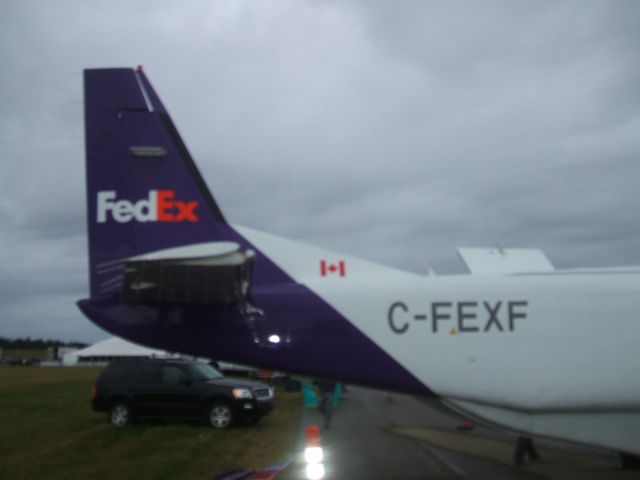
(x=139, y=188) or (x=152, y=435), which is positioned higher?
(x=139, y=188)

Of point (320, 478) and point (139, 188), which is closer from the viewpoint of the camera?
point (139, 188)

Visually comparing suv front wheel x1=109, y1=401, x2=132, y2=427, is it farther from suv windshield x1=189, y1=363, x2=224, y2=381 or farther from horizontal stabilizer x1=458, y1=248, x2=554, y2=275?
horizontal stabilizer x1=458, y1=248, x2=554, y2=275

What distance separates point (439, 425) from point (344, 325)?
8.61 m

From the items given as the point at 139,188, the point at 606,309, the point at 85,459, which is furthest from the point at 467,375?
the point at 85,459

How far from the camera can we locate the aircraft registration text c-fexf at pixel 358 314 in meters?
5.85

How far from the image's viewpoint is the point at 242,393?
1371 cm

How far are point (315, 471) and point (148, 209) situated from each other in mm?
4748

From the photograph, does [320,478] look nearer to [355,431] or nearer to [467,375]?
[467,375]

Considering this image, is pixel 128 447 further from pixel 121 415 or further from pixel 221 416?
pixel 121 415

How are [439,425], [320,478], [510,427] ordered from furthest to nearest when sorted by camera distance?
[439,425] → [320,478] → [510,427]

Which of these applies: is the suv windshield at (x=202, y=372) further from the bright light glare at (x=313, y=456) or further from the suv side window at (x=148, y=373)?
the bright light glare at (x=313, y=456)

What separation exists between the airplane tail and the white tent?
28.7 m

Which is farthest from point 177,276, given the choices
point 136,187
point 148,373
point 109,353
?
point 109,353

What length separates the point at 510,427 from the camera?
591cm
